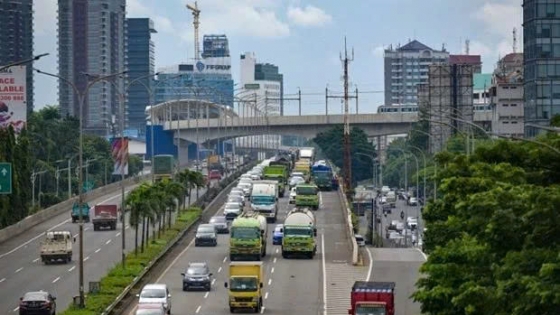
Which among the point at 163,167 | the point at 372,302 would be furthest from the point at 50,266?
the point at 163,167

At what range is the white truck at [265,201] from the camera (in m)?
112

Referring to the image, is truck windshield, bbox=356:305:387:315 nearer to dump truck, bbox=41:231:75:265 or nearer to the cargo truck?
dump truck, bbox=41:231:75:265

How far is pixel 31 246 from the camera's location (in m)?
98.3

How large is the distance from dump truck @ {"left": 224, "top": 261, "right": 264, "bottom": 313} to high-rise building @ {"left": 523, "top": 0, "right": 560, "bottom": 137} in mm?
49523

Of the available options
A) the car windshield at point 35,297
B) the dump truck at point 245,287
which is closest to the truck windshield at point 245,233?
the dump truck at point 245,287

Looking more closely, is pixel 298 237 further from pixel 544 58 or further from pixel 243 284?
pixel 544 58

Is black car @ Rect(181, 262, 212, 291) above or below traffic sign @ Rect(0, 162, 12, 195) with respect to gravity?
below

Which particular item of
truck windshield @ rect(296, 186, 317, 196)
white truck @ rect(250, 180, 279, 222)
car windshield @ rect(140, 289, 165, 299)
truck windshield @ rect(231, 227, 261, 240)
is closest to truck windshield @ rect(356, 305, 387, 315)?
car windshield @ rect(140, 289, 165, 299)

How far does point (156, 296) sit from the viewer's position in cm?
6594

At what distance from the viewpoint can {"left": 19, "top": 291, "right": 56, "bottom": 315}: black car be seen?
65.4m

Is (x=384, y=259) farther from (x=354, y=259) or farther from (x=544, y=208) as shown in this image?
(x=544, y=208)

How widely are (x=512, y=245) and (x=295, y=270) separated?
4033 cm

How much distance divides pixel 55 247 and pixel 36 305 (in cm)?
2256

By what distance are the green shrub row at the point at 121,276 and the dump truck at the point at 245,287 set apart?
4.81 m
